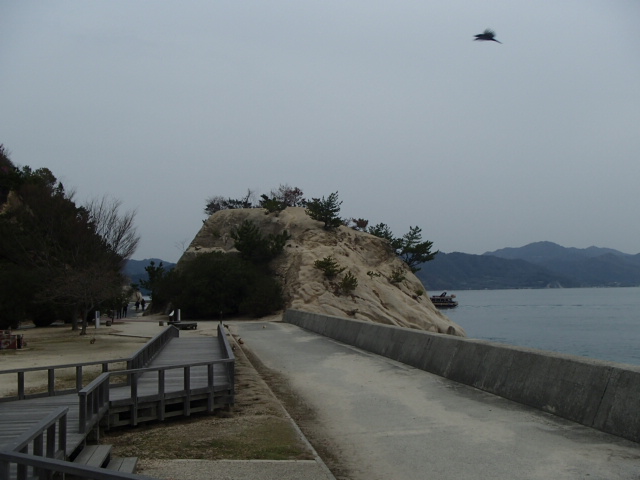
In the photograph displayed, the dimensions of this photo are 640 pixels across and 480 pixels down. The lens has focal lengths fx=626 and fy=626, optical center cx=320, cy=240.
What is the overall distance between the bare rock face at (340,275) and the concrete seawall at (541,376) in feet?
102

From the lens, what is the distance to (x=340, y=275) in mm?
52156

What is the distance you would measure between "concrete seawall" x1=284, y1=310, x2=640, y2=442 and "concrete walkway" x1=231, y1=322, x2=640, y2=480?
24cm

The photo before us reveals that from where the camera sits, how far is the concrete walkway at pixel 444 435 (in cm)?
693

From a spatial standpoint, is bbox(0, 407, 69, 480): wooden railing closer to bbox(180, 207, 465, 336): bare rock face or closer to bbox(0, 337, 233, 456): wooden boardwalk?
bbox(0, 337, 233, 456): wooden boardwalk

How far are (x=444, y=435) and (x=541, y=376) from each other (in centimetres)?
245

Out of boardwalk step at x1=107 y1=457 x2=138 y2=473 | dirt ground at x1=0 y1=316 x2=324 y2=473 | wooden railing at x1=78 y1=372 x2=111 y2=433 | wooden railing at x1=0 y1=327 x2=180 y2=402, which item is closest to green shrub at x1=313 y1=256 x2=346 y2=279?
wooden railing at x1=0 y1=327 x2=180 y2=402

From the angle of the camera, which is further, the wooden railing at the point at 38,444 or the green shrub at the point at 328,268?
the green shrub at the point at 328,268

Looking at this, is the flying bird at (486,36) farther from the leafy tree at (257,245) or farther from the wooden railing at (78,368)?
the leafy tree at (257,245)

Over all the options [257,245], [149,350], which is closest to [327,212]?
[257,245]

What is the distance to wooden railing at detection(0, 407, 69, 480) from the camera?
444cm

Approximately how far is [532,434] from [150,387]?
6134mm

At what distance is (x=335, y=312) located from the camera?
47125mm

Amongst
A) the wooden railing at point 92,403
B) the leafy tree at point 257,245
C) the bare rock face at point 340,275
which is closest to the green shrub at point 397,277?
the bare rock face at point 340,275

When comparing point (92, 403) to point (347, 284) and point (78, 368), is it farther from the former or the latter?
point (347, 284)
